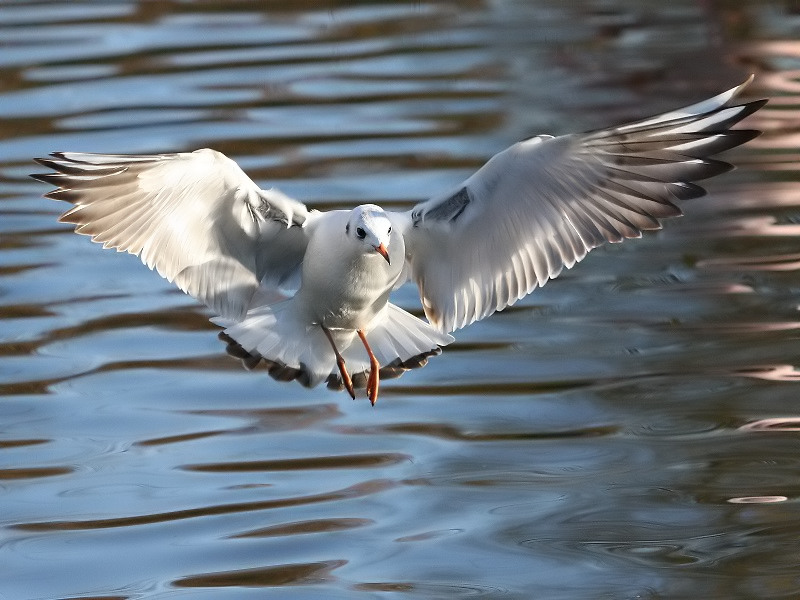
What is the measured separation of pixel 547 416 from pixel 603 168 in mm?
1816

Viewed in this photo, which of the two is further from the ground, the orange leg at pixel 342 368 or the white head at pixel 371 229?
the white head at pixel 371 229

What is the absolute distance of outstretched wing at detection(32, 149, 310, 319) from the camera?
6160 mm

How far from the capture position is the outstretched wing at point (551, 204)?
6.14 metres

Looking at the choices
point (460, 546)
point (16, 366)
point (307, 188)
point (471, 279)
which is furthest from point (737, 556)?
point (307, 188)

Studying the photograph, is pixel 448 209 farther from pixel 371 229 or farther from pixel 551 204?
pixel 371 229

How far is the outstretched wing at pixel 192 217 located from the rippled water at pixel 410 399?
103cm

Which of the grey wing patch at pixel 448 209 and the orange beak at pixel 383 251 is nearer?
the orange beak at pixel 383 251

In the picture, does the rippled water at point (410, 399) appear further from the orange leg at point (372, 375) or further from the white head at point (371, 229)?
the white head at point (371, 229)

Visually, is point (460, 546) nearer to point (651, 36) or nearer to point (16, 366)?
point (16, 366)

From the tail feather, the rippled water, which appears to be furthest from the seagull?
the rippled water

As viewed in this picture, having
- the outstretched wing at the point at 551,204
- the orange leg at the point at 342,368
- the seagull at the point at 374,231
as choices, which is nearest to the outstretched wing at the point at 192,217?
the seagull at the point at 374,231

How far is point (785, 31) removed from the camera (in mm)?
14469

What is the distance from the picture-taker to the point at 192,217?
255 inches

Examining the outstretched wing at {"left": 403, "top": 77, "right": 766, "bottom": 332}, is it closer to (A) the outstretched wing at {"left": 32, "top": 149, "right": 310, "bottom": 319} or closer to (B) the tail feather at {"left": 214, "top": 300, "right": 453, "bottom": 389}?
(B) the tail feather at {"left": 214, "top": 300, "right": 453, "bottom": 389}
